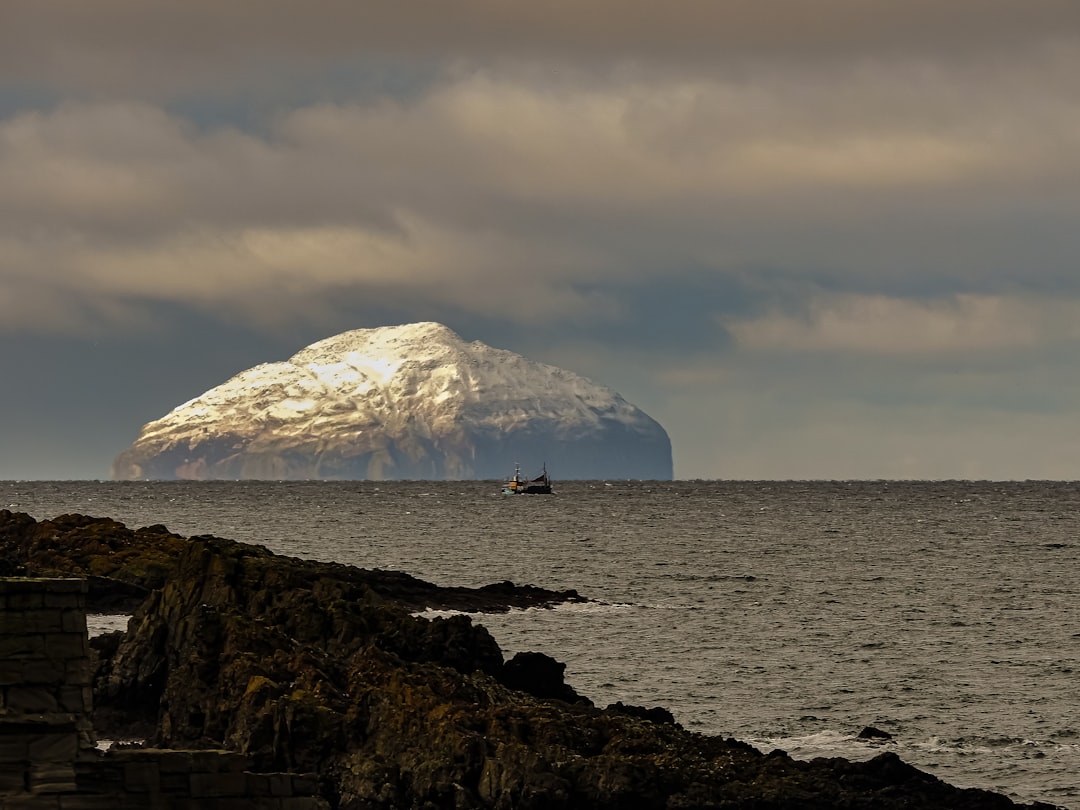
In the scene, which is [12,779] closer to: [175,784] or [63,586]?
[175,784]

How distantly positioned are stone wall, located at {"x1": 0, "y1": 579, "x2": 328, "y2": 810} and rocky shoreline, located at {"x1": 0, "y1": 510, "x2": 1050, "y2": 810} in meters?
13.3

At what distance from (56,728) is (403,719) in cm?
1641

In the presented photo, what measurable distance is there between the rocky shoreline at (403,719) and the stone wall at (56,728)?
13314 mm

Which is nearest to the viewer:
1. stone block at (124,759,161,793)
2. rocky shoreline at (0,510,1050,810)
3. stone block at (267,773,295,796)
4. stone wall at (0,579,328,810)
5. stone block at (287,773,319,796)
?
stone wall at (0,579,328,810)

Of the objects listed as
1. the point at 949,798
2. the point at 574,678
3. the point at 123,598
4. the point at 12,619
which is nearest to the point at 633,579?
the point at 123,598

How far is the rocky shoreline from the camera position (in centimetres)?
3234

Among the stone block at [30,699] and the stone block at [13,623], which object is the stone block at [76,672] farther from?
the stone block at [13,623]

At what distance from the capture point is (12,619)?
58.9ft

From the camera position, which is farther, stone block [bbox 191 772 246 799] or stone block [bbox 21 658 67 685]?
stone block [bbox 191 772 246 799]

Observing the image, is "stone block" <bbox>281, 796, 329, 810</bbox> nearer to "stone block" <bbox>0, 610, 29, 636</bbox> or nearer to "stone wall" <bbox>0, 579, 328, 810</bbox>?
"stone wall" <bbox>0, 579, 328, 810</bbox>

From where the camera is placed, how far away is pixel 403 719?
3394cm

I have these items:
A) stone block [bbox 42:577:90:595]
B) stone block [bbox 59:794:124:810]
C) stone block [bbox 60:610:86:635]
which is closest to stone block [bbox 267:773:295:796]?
stone block [bbox 59:794:124:810]

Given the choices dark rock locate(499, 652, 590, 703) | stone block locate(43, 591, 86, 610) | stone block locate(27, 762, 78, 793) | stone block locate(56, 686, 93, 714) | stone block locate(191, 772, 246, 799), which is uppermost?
stone block locate(43, 591, 86, 610)

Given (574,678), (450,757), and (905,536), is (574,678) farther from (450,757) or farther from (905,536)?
(905,536)
